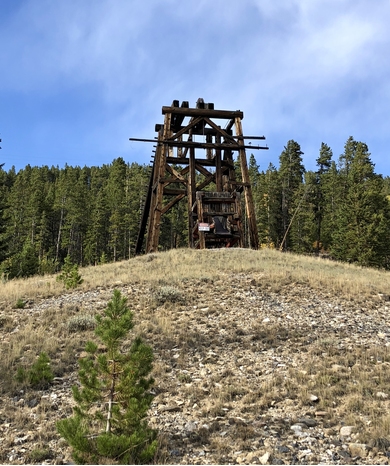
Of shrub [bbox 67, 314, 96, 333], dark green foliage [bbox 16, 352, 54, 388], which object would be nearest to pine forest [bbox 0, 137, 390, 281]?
shrub [bbox 67, 314, 96, 333]

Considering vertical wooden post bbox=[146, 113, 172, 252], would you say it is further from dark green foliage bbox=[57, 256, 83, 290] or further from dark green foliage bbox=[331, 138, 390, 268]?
dark green foliage bbox=[331, 138, 390, 268]

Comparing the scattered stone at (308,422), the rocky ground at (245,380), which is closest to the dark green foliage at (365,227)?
the rocky ground at (245,380)

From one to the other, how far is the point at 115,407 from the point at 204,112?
17.0 metres

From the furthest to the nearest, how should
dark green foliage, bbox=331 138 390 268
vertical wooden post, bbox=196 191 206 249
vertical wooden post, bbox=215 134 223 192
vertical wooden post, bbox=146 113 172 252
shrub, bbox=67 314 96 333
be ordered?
dark green foliage, bbox=331 138 390 268
vertical wooden post, bbox=215 134 223 192
vertical wooden post, bbox=146 113 172 252
vertical wooden post, bbox=196 191 206 249
shrub, bbox=67 314 96 333

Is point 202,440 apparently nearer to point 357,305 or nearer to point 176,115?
point 357,305

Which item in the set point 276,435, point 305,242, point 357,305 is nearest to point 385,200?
point 305,242

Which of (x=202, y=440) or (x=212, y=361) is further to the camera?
(x=212, y=361)

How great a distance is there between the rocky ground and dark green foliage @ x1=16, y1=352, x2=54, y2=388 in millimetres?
170

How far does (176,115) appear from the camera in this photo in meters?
19.9

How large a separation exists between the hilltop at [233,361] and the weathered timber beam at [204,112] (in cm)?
917

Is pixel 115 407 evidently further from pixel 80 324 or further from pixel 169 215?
pixel 169 215

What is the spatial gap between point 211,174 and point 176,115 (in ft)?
11.7

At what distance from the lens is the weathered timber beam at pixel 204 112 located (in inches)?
748

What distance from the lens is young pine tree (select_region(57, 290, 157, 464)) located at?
13.0 feet
